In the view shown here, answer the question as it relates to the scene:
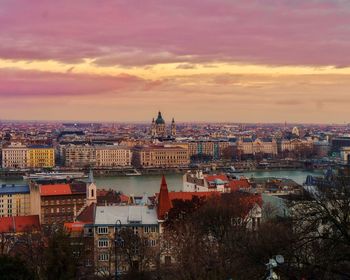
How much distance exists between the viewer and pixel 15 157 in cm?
3666

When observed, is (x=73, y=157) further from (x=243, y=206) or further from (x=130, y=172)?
(x=243, y=206)

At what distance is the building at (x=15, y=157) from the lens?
3628 centimetres

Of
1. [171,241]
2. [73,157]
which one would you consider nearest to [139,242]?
[171,241]

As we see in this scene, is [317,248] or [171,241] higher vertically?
[317,248]

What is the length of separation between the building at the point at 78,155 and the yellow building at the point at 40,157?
799mm

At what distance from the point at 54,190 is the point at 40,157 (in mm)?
22571

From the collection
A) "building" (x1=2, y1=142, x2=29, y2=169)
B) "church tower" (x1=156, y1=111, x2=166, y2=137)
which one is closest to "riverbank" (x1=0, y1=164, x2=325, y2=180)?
"building" (x1=2, y1=142, x2=29, y2=169)

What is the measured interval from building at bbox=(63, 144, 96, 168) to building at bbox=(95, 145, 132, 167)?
336mm

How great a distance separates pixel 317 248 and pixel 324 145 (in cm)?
4013

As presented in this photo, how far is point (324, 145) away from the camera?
1757 inches

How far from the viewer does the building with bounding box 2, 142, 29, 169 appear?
119 feet

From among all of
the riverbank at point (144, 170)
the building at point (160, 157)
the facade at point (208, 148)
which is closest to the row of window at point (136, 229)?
the riverbank at point (144, 170)

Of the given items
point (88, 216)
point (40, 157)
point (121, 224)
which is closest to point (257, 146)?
point (40, 157)

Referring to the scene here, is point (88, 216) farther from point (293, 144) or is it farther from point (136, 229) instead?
point (293, 144)
